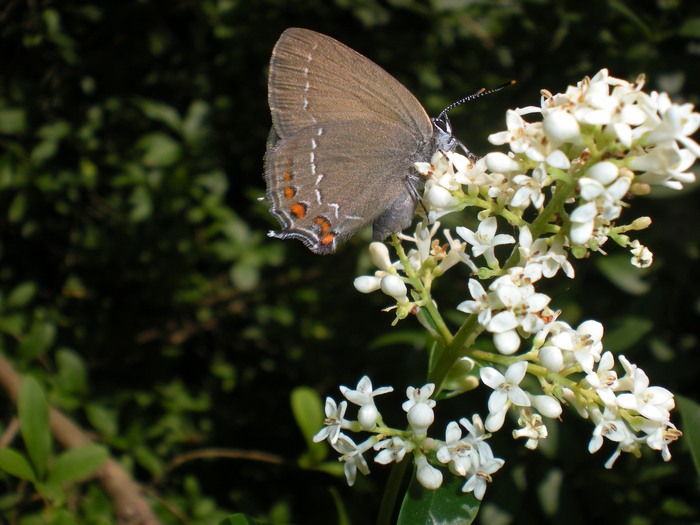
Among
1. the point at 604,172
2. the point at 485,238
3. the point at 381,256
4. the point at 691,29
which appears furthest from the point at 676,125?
the point at 691,29

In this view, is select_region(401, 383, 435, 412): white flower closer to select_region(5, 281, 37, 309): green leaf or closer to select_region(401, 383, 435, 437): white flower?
select_region(401, 383, 435, 437): white flower

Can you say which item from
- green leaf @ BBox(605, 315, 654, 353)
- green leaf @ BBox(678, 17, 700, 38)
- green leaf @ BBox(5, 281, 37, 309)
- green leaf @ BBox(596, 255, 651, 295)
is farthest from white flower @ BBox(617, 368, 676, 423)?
green leaf @ BBox(5, 281, 37, 309)

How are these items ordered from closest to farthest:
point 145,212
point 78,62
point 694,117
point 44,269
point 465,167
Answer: point 694,117
point 465,167
point 145,212
point 78,62
point 44,269

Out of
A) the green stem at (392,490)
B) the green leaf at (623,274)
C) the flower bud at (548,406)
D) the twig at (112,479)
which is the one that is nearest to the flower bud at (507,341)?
the flower bud at (548,406)

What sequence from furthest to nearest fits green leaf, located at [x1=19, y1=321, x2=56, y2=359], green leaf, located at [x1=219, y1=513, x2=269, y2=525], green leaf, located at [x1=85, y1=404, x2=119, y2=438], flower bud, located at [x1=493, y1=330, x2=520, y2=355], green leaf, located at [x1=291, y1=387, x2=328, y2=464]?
green leaf, located at [x1=85, y1=404, x2=119, y2=438]
green leaf, located at [x1=19, y1=321, x2=56, y2=359]
green leaf, located at [x1=291, y1=387, x2=328, y2=464]
green leaf, located at [x1=219, y1=513, x2=269, y2=525]
flower bud, located at [x1=493, y1=330, x2=520, y2=355]

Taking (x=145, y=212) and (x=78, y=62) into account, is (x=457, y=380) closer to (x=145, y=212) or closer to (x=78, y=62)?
(x=145, y=212)

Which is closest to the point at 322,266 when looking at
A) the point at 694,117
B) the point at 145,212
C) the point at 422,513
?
the point at 145,212
